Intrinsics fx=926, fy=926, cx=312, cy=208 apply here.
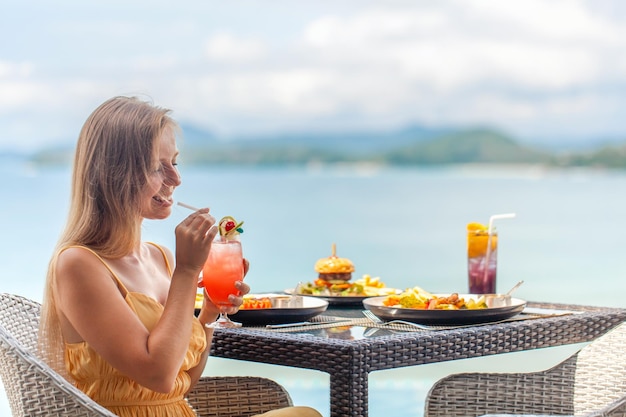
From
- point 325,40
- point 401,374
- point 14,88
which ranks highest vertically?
point 325,40

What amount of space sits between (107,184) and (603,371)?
52.9 inches

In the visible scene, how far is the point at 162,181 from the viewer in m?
1.82

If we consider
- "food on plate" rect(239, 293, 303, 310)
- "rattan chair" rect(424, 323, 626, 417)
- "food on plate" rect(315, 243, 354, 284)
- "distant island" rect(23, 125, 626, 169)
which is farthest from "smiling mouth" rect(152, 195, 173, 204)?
"distant island" rect(23, 125, 626, 169)

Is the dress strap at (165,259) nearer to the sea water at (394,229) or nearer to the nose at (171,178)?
the nose at (171,178)

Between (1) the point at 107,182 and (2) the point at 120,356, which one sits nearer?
(2) the point at 120,356

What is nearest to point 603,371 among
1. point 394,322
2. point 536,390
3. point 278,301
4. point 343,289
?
point 536,390

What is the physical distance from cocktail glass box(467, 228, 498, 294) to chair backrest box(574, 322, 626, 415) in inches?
13.3

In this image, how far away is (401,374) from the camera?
24.4 feet

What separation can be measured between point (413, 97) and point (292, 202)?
3.39m

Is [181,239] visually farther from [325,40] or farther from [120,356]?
[325,40]

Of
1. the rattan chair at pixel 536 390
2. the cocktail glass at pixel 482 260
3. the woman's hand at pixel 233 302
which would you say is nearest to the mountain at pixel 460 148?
the cocktail glass at pixel 482 260

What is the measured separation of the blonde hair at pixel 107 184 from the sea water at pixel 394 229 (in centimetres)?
378

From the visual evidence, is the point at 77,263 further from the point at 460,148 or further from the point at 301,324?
the point at 460,148

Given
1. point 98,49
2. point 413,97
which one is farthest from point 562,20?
point 98,49
